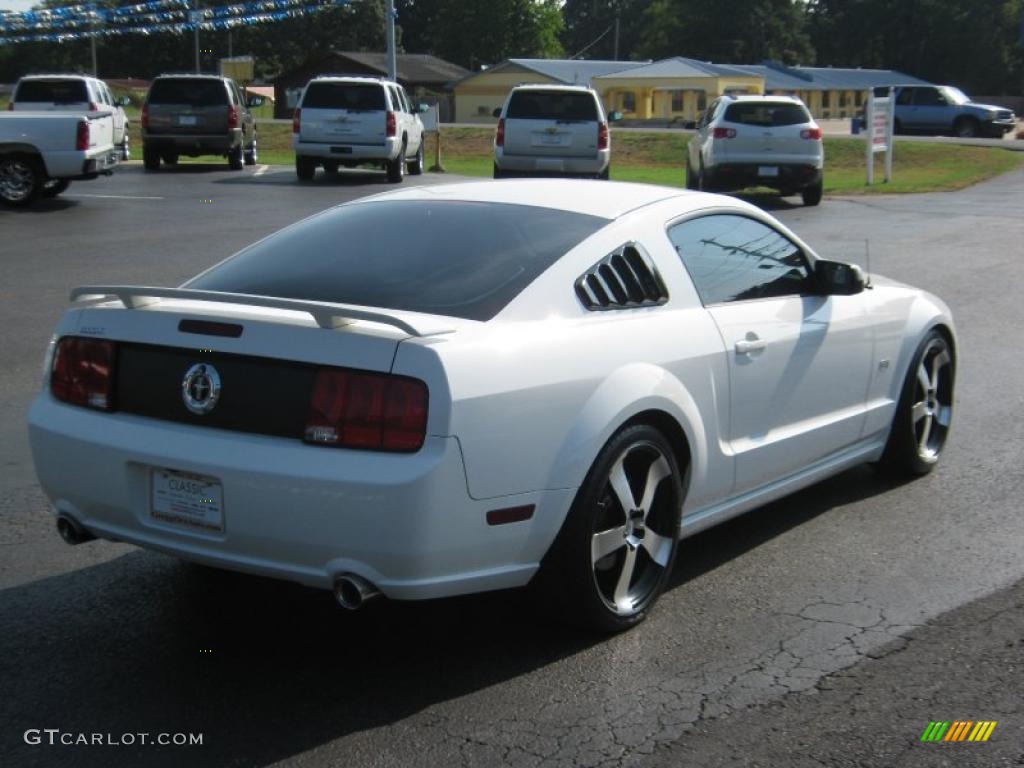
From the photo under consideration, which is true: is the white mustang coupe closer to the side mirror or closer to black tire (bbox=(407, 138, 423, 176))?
the side mirror

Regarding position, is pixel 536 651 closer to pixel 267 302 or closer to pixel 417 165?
pixel 267 302

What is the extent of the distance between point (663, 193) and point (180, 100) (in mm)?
24984

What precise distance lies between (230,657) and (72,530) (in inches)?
29.3

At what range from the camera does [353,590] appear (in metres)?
4.24

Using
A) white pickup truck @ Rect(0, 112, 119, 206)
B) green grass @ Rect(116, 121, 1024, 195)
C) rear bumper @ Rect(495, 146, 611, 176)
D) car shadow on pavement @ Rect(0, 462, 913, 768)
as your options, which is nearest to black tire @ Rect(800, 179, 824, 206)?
green grass @ Rect(116, 121, 1024, 195)

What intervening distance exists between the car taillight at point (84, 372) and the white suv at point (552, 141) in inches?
775

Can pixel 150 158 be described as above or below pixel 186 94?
below

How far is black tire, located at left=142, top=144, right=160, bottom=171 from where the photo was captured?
97.1 feet

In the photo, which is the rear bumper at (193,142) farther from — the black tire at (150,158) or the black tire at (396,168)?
the black tire at (396,168)

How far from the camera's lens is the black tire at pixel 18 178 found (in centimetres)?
2066

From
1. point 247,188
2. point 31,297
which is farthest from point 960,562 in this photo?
point 247,188

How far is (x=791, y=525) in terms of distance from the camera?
6160 millimetres

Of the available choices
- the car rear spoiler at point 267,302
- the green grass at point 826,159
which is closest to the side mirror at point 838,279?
the car rear spoiler at point 267,302

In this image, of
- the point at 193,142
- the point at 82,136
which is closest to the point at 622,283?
the point at 82,136
